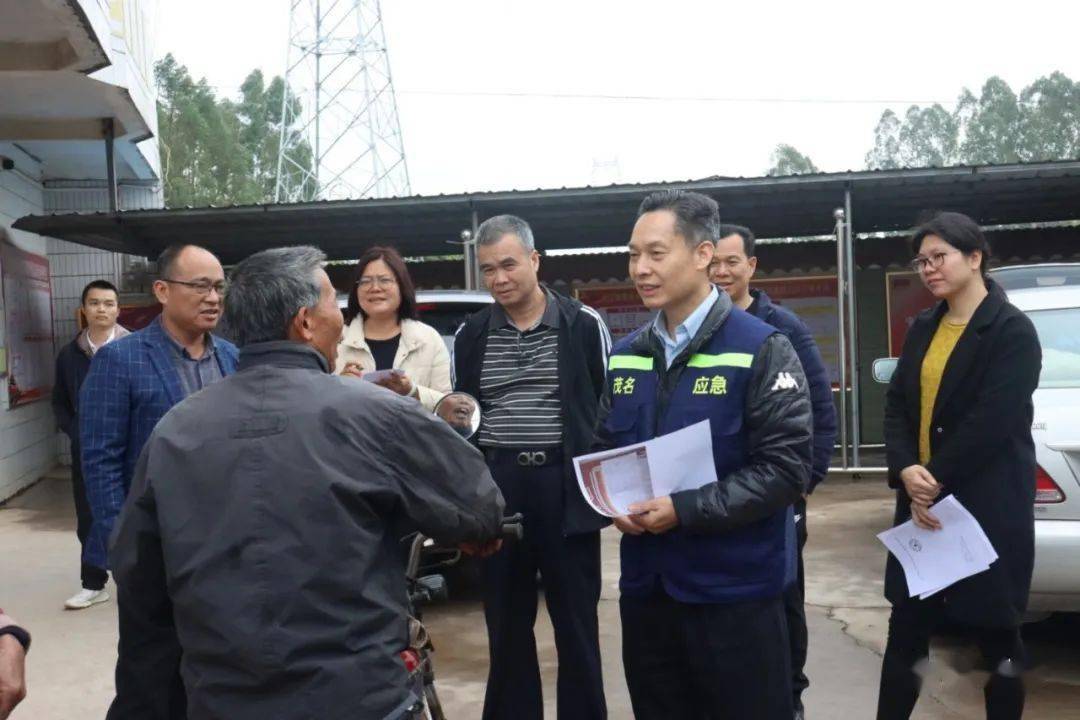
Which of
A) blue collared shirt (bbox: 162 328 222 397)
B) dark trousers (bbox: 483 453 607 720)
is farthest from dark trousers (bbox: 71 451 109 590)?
dark trousers (bbox: 483 453 607 720)

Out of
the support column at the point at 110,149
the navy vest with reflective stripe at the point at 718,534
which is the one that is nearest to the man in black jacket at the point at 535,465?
the navy vest with reflective stripe at the point at 718,534

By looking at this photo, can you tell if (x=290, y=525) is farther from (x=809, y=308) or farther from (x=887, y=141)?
(x=887, y=141)

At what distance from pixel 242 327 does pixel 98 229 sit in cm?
966

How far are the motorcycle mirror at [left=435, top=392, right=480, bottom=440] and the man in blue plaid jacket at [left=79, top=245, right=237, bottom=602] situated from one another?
3.02 feet

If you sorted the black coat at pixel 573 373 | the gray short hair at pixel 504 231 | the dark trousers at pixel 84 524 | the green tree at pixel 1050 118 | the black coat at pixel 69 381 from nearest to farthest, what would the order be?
the black coat at pixel 573 373
the gray short hair at pixel 504 231
the dark trousers at pixel 84 524
the black coat at pixel 69 381
the green tree at pixel 1050 118

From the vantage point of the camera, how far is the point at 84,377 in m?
6.28

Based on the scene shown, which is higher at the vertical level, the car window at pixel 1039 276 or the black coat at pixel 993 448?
the car window at pixel 1039 276

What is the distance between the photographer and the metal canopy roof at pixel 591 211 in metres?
9.70

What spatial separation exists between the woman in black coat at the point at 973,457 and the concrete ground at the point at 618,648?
3.18 ft

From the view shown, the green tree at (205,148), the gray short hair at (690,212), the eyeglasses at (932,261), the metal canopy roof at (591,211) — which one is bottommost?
the eyeglasses at (932,261)

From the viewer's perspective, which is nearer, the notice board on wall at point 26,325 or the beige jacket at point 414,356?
the beige jacket at point 414,356

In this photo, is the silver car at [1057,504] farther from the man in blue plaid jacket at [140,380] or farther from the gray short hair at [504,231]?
the man in blue plaid jacket at [140,380]

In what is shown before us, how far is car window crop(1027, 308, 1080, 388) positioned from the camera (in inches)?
Answer: 193

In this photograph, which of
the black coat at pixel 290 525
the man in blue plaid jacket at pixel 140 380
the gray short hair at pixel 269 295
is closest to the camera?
the black coat at pixel 290 525
